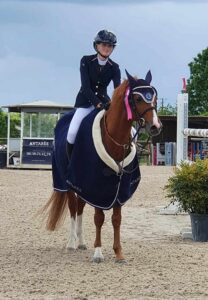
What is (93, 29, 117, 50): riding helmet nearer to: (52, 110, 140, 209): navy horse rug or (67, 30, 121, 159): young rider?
(67, 30, 121, 159): young rider

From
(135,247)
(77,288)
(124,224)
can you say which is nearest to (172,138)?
(124,224)

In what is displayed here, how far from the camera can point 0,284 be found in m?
6.70

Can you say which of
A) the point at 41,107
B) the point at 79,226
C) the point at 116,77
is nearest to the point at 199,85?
the point at 41,107

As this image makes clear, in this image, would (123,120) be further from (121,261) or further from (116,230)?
(121,261)

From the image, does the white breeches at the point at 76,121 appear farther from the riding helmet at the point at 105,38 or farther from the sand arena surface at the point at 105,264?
the sand arena surface at the point at 105,264

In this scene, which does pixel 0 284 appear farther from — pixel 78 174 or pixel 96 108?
pixel 96 108

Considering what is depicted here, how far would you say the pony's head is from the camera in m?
7.37

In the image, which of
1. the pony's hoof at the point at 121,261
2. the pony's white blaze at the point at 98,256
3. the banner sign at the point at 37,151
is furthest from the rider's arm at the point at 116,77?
the banner sign at the point at 37,151

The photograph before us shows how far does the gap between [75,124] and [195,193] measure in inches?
82.3

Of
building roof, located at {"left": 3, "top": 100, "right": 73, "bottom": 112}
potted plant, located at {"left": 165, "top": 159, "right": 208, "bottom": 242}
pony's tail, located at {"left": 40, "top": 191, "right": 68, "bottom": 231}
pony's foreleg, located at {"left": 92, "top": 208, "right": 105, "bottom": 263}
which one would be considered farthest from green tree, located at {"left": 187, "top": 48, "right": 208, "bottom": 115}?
pony's foreleg, located at {"left": 92, "top": 208, "right": 105, "bottom": 263}

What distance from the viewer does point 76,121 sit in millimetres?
8453

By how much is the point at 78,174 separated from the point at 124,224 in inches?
160

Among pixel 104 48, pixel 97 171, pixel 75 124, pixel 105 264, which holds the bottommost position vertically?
pixel 105 264

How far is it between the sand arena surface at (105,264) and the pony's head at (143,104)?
1.41 metres
